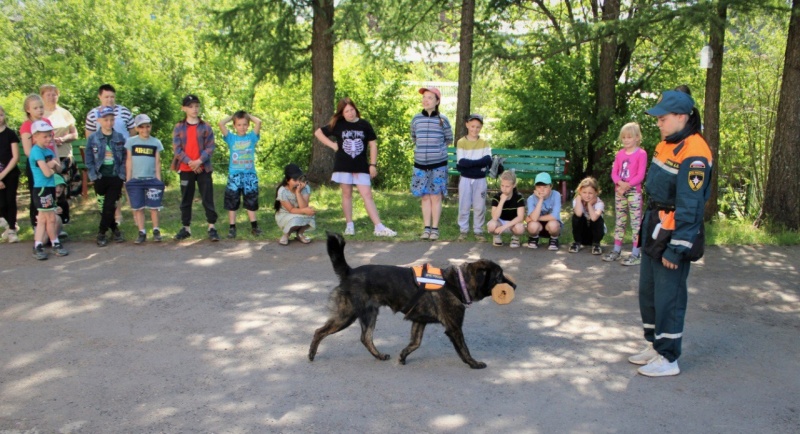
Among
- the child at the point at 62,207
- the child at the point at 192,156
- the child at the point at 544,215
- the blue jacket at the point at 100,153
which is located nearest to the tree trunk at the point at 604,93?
the child at the point at 544,215

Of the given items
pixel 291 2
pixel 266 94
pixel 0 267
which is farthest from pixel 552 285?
pixel 266 94

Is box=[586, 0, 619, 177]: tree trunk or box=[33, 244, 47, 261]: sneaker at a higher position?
box=[586, 0, 619, 177]: tree trunk

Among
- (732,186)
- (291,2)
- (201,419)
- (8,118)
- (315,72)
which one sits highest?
(291,2)

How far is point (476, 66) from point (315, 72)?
3.15 meters

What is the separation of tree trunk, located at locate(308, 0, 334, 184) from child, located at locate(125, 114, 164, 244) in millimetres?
4919

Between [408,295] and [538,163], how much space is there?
834cm

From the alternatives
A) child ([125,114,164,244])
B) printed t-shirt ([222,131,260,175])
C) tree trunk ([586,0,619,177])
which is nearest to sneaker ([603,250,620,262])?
printed t-shirt ([222,131,260,175])

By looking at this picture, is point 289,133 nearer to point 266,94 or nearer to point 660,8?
point 266,94

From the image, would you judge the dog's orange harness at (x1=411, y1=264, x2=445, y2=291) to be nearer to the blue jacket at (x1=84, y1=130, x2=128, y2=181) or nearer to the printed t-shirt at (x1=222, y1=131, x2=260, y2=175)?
the printed t-shirt at (x1=222, y1=131, x2=260, y2=175)

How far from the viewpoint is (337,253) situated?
18.1ft

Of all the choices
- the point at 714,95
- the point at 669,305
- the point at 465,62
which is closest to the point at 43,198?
the point at 669,305

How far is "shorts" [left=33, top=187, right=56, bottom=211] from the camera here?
8.91 metres

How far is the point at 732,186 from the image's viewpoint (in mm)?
14102

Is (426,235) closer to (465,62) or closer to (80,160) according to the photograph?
(465,62)
